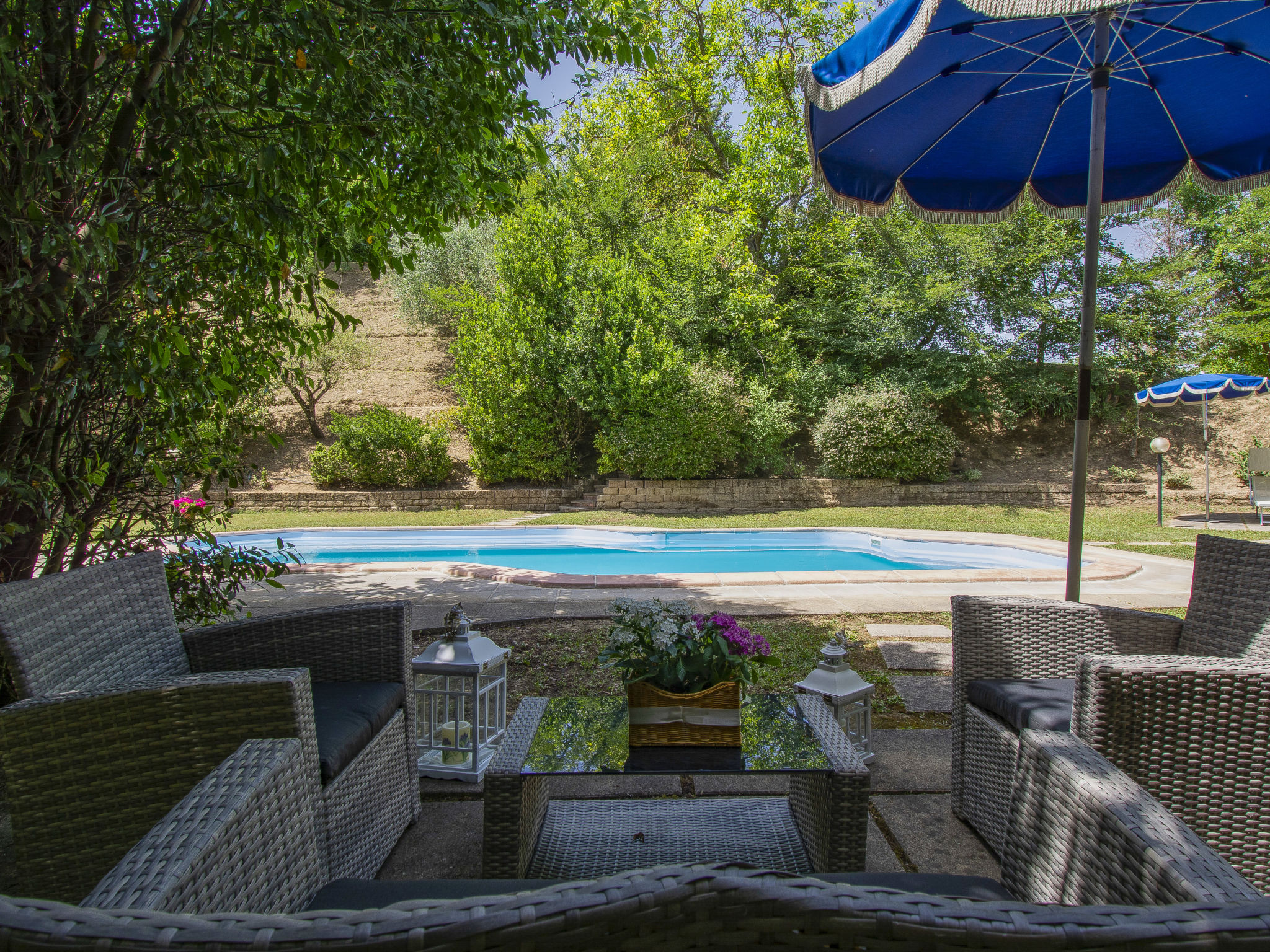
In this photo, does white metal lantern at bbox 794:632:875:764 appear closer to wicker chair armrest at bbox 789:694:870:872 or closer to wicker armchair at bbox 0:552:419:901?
wicker chair armrest at bbox 789:694:870:872

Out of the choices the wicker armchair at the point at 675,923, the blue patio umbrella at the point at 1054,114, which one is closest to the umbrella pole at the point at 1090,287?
the blue patio umbrella at the point at 1054,114

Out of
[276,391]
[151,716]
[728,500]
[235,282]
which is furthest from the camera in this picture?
[276,391]

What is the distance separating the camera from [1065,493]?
11805mm

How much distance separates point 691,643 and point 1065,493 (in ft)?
39.9

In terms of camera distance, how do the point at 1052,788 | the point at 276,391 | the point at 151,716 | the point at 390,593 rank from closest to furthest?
the point at 1052,788 → the point at 151,716 → the point at 390,593 → the point at 276,391

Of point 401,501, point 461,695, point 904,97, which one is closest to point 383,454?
point 401,501

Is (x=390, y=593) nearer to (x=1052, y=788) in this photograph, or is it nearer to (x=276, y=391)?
(x=1052, y=788)

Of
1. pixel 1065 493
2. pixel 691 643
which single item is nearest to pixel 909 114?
pixel 691 643

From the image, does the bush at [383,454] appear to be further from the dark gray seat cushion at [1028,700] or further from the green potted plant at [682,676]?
the dark gray seat cushion at [1028,700]

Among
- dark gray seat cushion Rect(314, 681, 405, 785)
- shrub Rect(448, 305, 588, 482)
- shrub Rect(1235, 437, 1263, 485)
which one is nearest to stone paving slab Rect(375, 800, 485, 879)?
dark gray seat cushion Rect(314, 681, 405, 785)

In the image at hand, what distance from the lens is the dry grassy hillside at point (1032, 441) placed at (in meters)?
12.2

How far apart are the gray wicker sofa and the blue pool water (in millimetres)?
5905

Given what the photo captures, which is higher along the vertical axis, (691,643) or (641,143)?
(641,143)

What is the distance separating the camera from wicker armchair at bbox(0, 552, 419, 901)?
141cm
